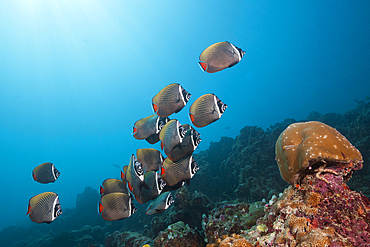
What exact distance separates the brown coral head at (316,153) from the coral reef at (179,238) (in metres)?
3.06

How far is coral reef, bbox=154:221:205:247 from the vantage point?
13.3 feet

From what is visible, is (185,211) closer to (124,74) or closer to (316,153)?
(316,153)

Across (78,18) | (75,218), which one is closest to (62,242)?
(75,218)

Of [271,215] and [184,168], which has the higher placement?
[184,168]

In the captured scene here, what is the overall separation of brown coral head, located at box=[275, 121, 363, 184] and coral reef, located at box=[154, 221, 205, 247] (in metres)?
3.06

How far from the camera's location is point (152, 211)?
314 cm

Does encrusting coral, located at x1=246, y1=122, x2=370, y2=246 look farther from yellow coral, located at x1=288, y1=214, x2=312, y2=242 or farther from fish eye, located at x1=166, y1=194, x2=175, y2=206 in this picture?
fish eye, located at x1=166, y1=194, x2=175, y2=206

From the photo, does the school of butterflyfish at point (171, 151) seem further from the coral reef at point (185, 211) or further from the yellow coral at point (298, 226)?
the coral reef at point (185, 211)

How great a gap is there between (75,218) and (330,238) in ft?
75.2

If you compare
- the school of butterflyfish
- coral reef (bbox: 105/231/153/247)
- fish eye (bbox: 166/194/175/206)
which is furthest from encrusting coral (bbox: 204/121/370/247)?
coral reef (bbox: 105/231/153/247)

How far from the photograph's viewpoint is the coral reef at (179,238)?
4.05m

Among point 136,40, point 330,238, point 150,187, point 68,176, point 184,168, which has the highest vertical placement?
point 136,40

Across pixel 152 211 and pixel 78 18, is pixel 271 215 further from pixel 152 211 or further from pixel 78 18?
pixel 78 18

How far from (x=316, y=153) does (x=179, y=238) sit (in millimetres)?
3761
